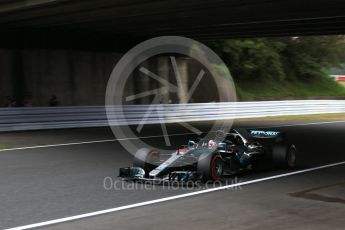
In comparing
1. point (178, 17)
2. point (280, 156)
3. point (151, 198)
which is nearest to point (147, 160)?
point (151, 198)

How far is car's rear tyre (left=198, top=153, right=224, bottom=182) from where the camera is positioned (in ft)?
28.7

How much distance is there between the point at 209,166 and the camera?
346 inches

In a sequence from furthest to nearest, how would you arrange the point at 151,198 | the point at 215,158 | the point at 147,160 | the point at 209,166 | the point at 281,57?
the point at 281,57 < the point at 147,160 < the point at 215,158 < the point at 209,166 < the point at 151,198

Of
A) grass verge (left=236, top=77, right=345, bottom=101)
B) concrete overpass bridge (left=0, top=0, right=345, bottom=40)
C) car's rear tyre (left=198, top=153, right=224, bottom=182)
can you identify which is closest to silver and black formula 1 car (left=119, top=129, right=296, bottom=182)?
car's rear tyre (left=198, top=153, right=224, bottom=182)

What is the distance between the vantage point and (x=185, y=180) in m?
8.66

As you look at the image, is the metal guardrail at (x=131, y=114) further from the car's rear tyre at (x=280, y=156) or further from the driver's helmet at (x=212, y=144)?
the driver's helmet at (x=212, y=144)

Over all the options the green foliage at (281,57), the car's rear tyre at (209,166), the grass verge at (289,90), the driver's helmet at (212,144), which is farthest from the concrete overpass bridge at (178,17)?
the grass verge at (289,90)

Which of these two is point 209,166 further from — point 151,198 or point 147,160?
point 151,198

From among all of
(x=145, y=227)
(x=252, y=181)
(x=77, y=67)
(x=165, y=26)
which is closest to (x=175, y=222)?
(x=145, y=227)

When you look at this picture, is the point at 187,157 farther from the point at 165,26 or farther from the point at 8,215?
the point at 165,26

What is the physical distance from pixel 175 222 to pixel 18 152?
26.5ft

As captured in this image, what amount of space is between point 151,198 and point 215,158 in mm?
1525

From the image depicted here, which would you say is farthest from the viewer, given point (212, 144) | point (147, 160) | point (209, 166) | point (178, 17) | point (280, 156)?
point (178, 17)

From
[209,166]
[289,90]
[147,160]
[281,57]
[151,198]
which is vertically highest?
[281,57]
